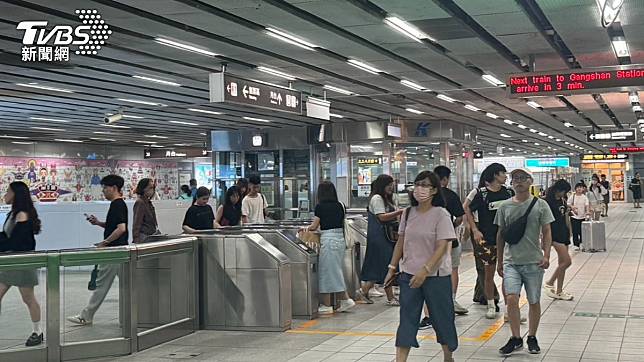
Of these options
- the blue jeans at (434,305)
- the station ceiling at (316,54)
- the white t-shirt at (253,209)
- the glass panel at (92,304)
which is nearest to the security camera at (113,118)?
the station ceiling at (316,54)

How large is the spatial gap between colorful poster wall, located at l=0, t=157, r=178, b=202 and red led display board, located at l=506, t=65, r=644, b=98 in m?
Result: 16.6

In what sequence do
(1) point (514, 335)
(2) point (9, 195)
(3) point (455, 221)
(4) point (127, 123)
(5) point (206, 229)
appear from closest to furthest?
(1) point (514, 335), (2) point (9, 195), (3) point (455, 221), (5) point (206, 229), (4) point (127, 123)

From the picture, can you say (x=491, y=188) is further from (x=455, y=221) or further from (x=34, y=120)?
(x=34, y=120)

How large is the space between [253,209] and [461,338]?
5275 mm

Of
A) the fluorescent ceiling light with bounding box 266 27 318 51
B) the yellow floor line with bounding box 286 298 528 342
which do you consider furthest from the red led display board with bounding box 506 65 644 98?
the yellow floor line with bounding box 286 298 528 342

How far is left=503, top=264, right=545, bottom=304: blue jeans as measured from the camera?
647 cm

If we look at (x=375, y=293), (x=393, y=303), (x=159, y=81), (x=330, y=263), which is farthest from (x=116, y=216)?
(x=159, y=81)

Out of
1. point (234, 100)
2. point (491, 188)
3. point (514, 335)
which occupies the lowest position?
point (514, 335)

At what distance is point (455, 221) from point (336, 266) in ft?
5.33

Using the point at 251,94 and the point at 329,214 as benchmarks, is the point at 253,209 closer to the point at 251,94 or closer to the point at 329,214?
the point at 251,94

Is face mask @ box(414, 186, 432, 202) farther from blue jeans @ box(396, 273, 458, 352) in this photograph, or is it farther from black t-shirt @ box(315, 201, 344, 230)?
black t-shirt @ box(315, 201, 344, 230)

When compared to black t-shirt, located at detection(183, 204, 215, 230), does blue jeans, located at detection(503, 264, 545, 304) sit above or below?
below

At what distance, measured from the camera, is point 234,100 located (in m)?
10.1

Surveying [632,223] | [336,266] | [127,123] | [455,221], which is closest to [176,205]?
[127,123]
